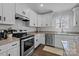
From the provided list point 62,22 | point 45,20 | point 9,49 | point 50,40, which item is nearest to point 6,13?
point 9,49

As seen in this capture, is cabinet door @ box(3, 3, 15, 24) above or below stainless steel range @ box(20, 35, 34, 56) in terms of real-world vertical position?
above

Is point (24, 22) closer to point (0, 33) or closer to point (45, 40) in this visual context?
point (45, 40)

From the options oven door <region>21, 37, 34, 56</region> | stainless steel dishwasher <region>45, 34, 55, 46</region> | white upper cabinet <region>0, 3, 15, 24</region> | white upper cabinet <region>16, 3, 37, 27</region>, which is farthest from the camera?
stainless steel dishwasher <region>45, 34, 55, 46</region>

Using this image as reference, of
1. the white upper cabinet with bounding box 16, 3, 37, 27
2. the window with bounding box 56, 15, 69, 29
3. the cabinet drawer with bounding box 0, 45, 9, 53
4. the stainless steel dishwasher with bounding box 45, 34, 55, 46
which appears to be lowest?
the stainless steel dishwasher with bounding box 45, 34, 55, 46

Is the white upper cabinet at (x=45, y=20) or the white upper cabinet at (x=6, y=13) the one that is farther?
the white upper cabinet at (x=45, y=20)

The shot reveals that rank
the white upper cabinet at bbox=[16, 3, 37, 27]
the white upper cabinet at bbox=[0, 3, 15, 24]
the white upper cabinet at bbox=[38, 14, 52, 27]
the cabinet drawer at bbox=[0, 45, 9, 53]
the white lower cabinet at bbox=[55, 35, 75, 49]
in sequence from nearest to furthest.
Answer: the cabinet drawer at bbox=[0, 45, 9, 53] → the white upper cabinet at bbox=[0, 3, 15, 24] → the white upper cabinet at bbox=[16, 3, 37, 27] → the white lower cabinet at bbox=[55, 35, 75, 49] → the white upper cabinet at bbox=[38, 14, 52, 27]

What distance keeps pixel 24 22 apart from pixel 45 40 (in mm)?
1313

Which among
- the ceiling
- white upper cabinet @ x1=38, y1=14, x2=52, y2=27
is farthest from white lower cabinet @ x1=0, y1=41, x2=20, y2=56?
white upper cabinet @ x1=38, y1=14, x2=52, y2=27

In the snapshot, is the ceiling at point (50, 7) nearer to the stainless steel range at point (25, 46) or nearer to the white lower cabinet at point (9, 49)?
the stainless steel range at point (25, 46)

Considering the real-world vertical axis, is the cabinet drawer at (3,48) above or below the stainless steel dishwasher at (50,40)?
above

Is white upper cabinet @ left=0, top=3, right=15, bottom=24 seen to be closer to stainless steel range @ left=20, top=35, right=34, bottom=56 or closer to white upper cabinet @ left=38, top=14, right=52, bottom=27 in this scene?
stainless steel range @ left=20, top=35, right=34, bottom=56

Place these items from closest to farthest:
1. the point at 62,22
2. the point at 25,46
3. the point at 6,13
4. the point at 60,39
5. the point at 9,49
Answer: the point at 9,49
the point at 6,13
the point at 25,46
the point at 60,39
the point at 62,22

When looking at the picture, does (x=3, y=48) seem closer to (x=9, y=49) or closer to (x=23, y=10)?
(x=9, y=49)

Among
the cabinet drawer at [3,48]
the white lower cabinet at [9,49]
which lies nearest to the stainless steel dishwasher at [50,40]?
the white lower cabinet at [9,49]
